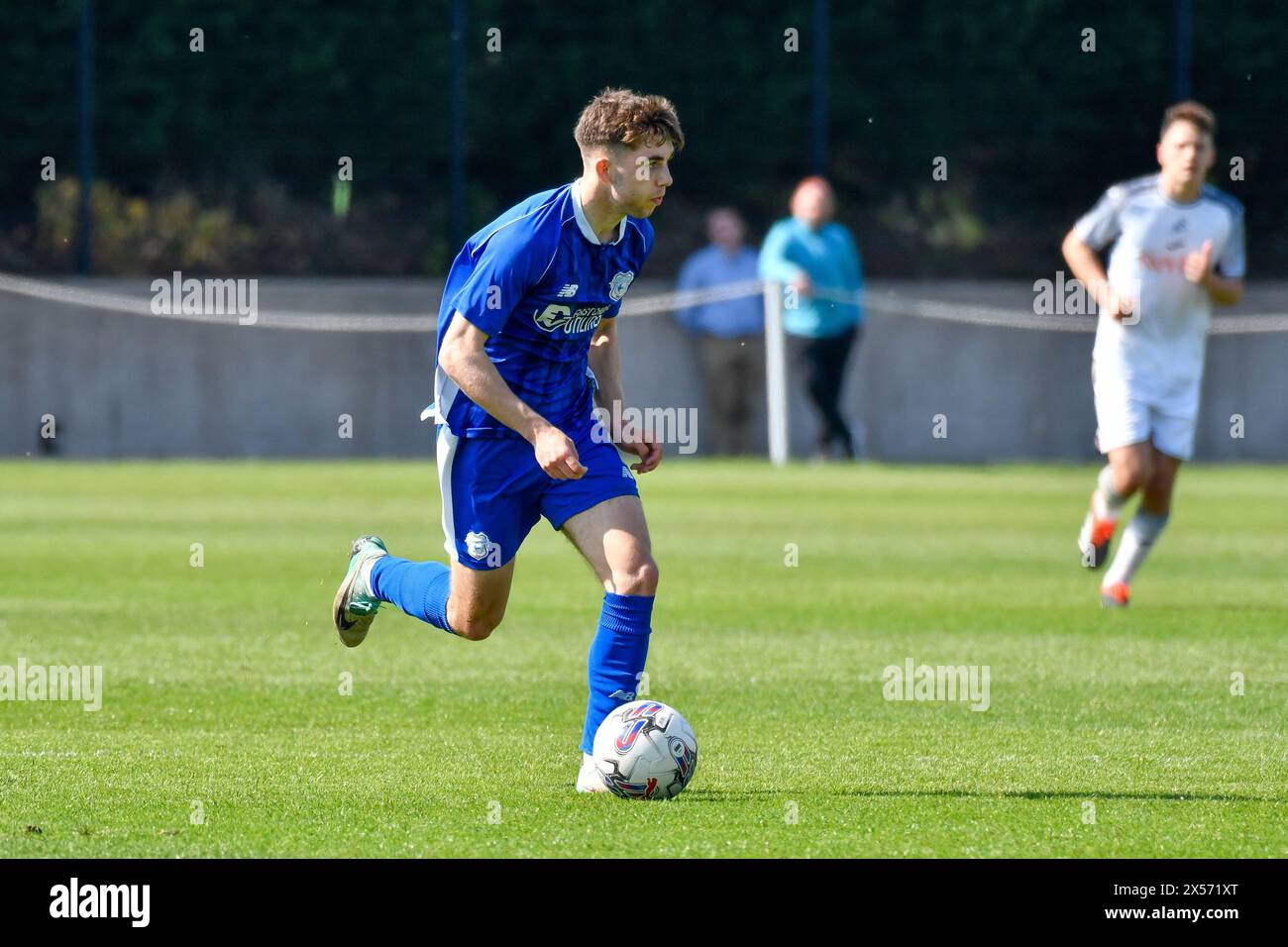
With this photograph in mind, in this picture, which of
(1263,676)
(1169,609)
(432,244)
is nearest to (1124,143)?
(432,244)

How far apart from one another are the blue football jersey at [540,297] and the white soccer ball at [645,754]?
1.02 m

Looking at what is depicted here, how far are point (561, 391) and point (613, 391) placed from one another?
0.91 feet

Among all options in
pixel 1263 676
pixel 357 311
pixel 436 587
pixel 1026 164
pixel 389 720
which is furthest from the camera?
pixel 1026 164

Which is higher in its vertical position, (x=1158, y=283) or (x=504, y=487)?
(x=1158, y=283)

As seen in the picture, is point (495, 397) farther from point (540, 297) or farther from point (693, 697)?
point (693, 697)

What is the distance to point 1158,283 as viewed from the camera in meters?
11.3

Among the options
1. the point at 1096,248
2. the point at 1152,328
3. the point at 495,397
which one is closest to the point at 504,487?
the point at 495,397

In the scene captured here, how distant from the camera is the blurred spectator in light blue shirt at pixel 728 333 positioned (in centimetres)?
2330

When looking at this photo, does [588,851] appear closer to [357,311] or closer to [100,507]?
[100,507]

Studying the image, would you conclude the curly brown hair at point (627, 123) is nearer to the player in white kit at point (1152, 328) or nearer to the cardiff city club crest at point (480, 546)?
the cardiff city club crest at point (480, 546)

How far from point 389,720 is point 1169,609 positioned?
198 inches

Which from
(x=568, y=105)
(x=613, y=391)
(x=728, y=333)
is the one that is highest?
(x=568, y=105)
